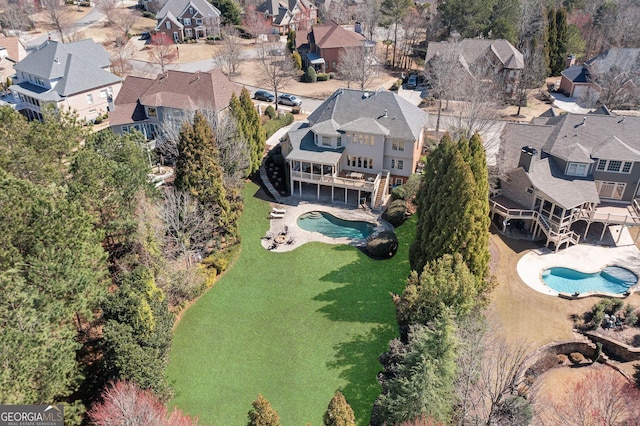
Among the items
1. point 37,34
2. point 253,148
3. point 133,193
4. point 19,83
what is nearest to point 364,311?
point 133,193

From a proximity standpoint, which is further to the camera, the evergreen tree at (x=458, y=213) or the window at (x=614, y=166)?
the window at (x=614, y=166)

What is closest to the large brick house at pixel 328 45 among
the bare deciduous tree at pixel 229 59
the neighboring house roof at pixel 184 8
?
the bare deciduous tree at pixel 229 59

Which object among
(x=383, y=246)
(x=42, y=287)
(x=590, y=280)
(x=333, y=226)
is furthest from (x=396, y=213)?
(x=42, y=287)

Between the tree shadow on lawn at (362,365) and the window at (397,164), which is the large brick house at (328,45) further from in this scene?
the tree shadow on lawn at (362,365)

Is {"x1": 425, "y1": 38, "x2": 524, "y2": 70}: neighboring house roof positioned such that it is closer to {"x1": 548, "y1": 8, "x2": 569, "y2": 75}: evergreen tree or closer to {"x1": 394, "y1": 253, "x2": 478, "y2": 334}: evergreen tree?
{"x1": 548, "y1": 8, "x2": 569, "y2": 75}: evergreen tree

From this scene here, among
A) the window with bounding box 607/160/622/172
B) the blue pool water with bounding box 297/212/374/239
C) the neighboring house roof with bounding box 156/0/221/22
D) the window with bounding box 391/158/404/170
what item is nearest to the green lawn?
the blue pool water with bounding box 297/212/374/239

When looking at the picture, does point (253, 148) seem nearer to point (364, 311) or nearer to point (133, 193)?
point (133, 193)
